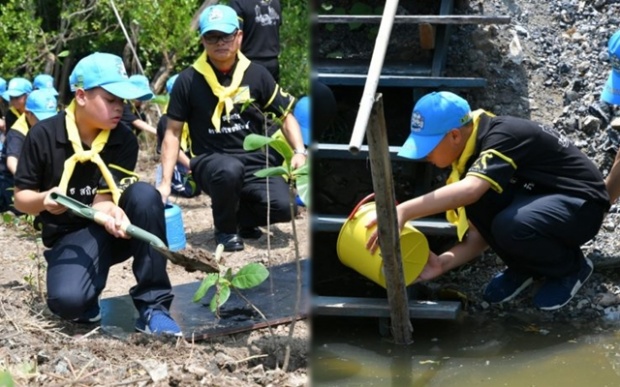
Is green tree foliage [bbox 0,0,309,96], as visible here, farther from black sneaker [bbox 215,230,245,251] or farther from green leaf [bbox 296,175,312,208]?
green leaf [bbox 296,175,312,208]

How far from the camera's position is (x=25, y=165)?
154 inches

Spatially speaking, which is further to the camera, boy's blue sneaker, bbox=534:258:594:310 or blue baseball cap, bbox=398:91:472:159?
boy's blue sneaker, bbox=534:258:594:310

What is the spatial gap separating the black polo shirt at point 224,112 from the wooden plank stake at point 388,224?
1565mm

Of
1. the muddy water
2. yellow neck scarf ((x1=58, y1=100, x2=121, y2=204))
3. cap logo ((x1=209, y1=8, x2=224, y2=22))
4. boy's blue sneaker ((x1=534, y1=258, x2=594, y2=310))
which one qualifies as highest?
cap logo ((x1=209, y1=8, x2=224, y2=22))

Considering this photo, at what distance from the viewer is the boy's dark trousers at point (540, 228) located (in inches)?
175

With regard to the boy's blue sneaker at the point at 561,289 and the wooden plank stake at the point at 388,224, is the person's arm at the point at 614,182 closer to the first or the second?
the boy's blue sneaker at the point at 561,289

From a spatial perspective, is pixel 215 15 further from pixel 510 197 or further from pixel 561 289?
pixel 561 289

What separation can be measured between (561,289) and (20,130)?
4.11 metres

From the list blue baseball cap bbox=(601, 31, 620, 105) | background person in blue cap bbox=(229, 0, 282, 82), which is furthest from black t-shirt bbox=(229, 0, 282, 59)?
blue baseball cap bbox=(601, 31, 620, 105)

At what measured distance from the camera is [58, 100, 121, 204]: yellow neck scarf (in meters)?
3.91

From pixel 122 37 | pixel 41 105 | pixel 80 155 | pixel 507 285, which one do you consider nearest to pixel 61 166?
pixel 80 155

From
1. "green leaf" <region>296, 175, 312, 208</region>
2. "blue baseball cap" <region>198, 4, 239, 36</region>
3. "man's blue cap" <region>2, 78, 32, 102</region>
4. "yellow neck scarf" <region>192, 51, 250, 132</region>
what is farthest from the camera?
"man's blue cap" <region>2, 78, 32, 102</region>

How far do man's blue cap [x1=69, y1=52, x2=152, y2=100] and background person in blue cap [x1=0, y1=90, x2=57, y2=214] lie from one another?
3151 mm

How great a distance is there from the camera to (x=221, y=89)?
5.56 metres
